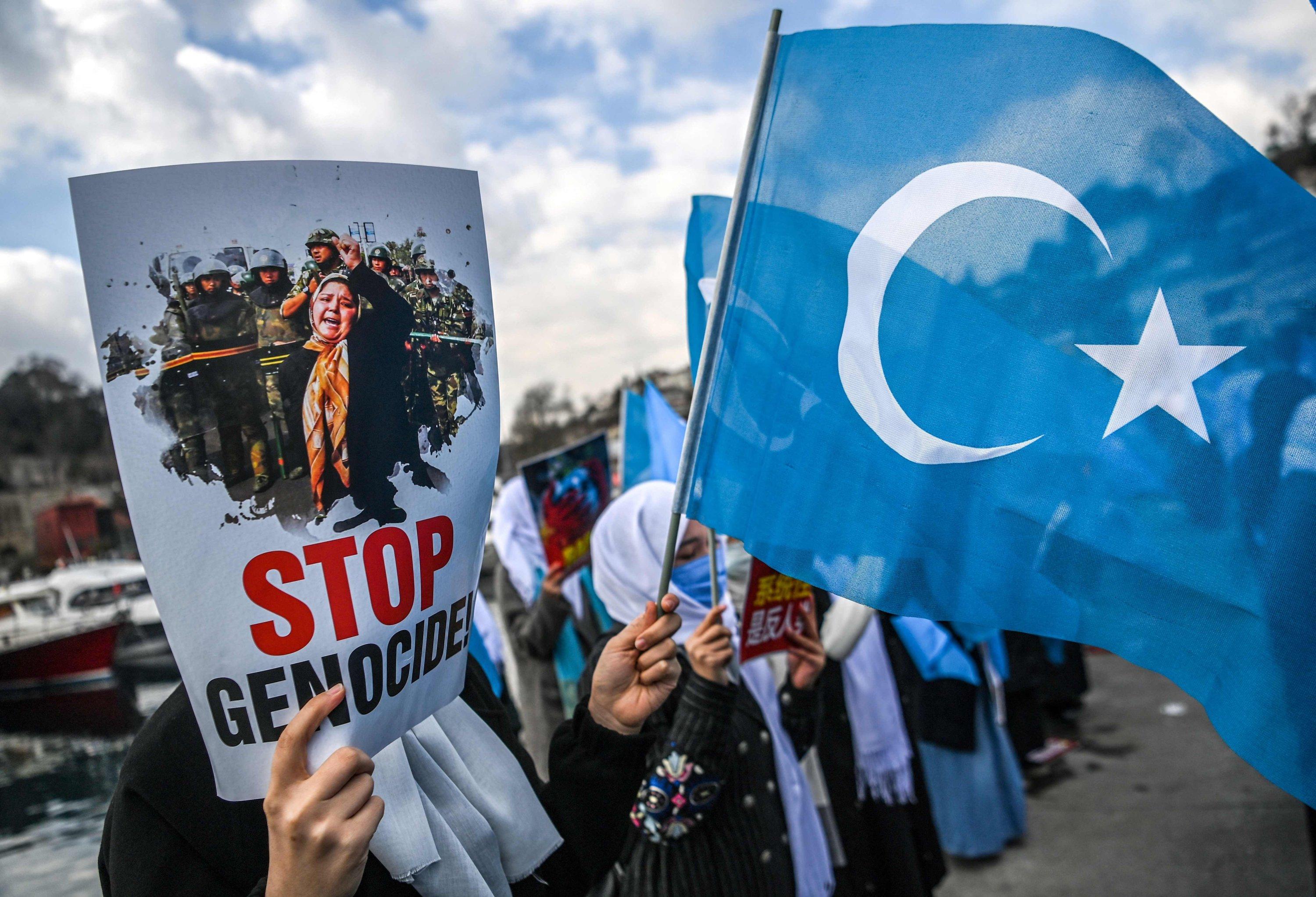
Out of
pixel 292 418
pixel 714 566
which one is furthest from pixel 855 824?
pixel 292 418

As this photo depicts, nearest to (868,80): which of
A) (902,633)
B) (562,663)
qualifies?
(902,633)

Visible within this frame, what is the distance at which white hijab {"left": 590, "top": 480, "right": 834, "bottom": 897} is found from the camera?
2.50m

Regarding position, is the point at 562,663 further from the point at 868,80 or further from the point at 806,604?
the point at 868,80

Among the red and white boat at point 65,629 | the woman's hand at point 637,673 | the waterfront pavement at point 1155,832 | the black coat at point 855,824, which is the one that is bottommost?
the red and white boat at point 65,629

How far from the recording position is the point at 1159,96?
1362 mm

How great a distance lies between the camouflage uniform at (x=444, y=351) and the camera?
43.6 inches

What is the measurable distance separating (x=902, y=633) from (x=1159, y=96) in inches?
124

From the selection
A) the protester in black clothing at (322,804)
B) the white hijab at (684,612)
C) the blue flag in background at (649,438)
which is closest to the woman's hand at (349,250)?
the protester in black clothing at (322,804)

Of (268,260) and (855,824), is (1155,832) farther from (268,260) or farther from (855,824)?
(268,260)

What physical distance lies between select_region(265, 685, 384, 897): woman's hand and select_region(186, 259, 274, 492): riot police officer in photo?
0.31m

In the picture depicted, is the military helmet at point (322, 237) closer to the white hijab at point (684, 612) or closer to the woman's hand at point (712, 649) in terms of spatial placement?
the woman's hand at point (712, 649)

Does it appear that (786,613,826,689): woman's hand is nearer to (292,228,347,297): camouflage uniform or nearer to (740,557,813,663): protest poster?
(740,557,813,663): protest poster

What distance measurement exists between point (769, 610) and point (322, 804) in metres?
1.47

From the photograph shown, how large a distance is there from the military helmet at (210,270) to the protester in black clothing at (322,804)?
1.67 ft
